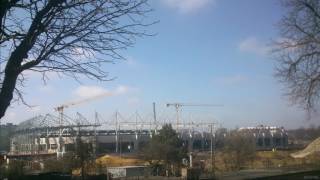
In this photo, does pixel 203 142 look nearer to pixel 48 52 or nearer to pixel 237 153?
pixel 237 153

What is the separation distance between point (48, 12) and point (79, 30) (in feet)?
2.06

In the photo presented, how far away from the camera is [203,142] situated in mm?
180250

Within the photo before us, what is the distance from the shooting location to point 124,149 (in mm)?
163125

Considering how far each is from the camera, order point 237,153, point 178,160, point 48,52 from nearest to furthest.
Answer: point 48,52 → point 178,160 → point 237,153

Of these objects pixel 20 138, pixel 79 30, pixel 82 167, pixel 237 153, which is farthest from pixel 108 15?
pixel 20 138

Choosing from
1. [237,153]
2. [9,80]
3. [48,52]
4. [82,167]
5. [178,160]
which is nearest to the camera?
[9,80]

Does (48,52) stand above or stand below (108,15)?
below

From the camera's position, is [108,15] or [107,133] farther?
[107,133]

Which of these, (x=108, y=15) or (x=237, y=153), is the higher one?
(x=108, y=15)

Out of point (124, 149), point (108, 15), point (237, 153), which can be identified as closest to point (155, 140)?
point (237, 153)

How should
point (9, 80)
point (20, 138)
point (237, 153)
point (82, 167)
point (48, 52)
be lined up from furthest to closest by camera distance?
point (20, 138) → point (237, 153) → point (82, 167) → point (48, 52) → point (9, 80)

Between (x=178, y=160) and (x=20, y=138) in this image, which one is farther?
A: (x=20, y=138)

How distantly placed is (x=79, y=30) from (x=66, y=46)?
1.17ft

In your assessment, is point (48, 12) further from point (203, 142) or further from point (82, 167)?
point (203, 142)
